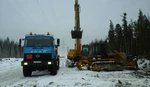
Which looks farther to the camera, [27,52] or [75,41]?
[75,41]

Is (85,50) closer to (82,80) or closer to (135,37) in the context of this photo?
(82,80)

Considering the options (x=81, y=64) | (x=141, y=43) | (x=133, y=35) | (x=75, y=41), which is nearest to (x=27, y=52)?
(x=81, y=64)

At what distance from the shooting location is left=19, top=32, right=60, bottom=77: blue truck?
19.3 metres

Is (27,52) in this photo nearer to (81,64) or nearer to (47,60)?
(47,60)

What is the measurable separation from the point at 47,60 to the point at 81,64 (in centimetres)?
733

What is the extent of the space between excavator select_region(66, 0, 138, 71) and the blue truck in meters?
6.32

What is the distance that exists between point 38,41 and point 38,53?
1.23 m

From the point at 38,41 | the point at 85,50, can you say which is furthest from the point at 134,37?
the point at 38,41

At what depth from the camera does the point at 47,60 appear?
63.8 ft

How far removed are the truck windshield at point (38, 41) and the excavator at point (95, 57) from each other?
249 inches

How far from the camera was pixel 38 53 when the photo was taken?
19.5 meters

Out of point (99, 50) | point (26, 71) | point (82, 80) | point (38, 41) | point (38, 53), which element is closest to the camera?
point (82, 80)

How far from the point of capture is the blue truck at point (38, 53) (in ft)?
63.2

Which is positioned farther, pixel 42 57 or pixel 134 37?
pixel 134 37
